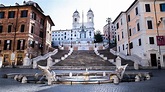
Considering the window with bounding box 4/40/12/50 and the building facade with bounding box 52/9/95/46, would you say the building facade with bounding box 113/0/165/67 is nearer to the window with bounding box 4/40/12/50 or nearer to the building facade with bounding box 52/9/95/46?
the window with bounding box 4/40/12/50

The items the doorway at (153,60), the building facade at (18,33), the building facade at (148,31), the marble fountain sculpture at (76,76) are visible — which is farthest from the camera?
the building facade at (18,33)

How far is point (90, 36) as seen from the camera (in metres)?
85.2

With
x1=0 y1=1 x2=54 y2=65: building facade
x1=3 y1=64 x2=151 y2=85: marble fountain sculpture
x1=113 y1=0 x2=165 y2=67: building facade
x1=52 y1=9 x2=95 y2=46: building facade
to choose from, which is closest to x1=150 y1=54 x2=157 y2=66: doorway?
x1=113 y1=0 x2=165 y2=67: building facade

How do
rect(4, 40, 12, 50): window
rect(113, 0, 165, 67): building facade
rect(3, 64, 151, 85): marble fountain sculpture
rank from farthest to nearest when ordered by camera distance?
rect(4, 40, 12, 50): window, rect(113, 0, 165, 67): building facade, rect(3, 64, 151, 85): marble fountain sculpture

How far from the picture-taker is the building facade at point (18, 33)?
30.2m

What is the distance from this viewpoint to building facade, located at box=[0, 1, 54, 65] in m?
30.2

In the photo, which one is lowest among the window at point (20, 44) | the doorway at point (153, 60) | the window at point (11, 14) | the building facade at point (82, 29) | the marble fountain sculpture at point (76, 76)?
the marble fountain sculpture at point (76, 76)

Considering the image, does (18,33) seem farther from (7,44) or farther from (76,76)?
(76,76)

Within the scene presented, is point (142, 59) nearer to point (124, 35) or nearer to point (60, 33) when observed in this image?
point (124, 35)

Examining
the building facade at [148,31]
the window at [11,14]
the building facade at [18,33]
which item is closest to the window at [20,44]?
the building facade at [18,33]

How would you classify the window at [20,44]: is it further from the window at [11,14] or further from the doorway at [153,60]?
the doorway at [153,60]

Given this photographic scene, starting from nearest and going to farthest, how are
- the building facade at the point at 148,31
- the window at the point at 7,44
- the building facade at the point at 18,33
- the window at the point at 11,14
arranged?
the building facade at the point at 148,31 → the building facade at the point at 18,33 → the window at the point at 7,44 → the window at the point at 11,14

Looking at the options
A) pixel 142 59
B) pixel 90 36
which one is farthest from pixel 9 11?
pixel 90 36

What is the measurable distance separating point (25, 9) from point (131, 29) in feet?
81.3
